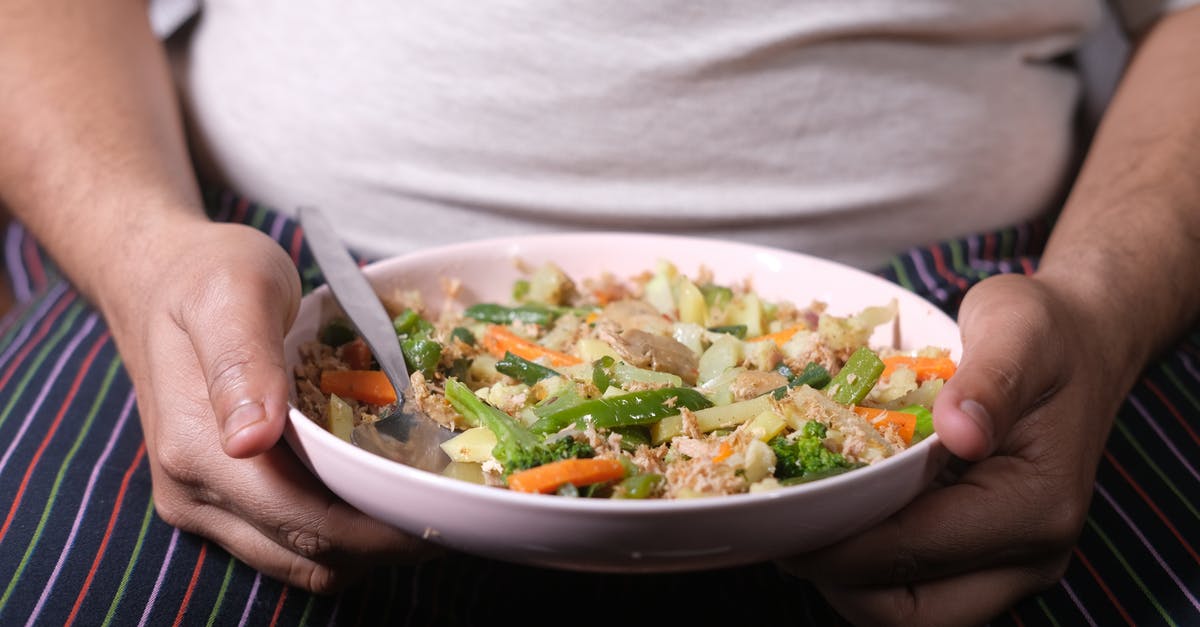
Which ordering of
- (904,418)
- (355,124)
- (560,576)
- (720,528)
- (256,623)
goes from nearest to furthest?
(720,528)
(904,418)
(256,623)
(560,576)
(355,124)

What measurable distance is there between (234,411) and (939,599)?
1.04 m

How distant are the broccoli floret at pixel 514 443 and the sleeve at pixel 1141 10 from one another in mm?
1846

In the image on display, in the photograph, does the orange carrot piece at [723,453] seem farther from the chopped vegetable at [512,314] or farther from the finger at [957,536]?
the chopped vegetable at [512,314]

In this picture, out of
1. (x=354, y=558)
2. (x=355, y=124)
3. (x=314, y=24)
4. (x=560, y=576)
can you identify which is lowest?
(x=560, y=576)

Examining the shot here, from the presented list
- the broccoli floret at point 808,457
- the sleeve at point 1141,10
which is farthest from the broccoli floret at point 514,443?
the sleeve at point 1141,10

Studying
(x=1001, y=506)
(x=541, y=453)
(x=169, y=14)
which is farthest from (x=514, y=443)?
(x=169, y=14)

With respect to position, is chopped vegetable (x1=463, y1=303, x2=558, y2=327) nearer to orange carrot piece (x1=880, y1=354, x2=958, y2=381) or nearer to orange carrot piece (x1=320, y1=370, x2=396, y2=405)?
orange carrot piece (x1=320, y1=370, x2=396, y2=405)

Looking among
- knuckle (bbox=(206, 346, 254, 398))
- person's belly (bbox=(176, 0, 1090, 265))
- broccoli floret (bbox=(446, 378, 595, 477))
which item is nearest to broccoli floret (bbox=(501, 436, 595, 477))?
broccoli floret (bbox=(446, 378, 595, 477))

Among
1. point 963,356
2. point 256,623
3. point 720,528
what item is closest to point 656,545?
point 720,528

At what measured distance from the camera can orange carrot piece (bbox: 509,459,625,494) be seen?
1153mm

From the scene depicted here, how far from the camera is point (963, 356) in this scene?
1368 millimetres

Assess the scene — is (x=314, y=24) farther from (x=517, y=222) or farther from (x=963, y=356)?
(x=963, y=356)

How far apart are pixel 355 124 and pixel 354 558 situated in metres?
0.97

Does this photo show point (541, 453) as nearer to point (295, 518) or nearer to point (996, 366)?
Result: point (295, 518)
